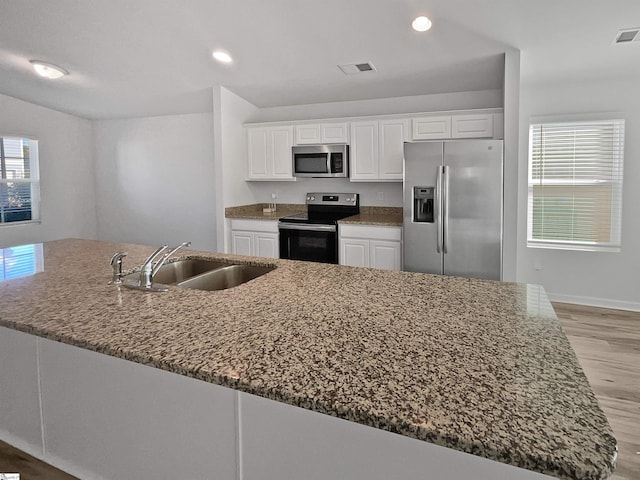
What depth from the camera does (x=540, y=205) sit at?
4.63 meters

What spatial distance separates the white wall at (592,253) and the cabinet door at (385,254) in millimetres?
1504

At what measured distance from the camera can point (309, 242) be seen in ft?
15.0

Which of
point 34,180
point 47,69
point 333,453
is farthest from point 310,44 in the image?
point 34,180

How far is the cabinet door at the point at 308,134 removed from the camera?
16.0 ft

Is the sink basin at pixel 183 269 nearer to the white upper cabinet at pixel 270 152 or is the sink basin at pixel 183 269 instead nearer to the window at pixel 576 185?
the white upper cabinet at pixel 270 152

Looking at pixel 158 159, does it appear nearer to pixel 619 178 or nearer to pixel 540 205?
pixel 540 205

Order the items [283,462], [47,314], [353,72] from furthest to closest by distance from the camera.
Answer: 1. [353,72]
2. [47,314]
3. [283,462]

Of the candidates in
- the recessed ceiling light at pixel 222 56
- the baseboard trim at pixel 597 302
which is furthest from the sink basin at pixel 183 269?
the baseboard trim at pixel 597 302

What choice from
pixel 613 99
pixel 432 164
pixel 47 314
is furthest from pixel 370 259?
pixel 47 314

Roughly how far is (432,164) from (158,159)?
4.19m

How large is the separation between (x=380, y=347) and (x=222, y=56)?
149 inches

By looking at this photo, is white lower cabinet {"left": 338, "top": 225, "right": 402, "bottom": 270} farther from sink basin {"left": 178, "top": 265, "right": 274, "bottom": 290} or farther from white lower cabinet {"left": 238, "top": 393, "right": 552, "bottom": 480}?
white lower cabinet {"left": 238, "top": 393, "right": 552, "bottom": 480}

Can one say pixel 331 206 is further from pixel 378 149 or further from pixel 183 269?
pixel 183 269

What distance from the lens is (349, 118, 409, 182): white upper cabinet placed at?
4500 millimetres
